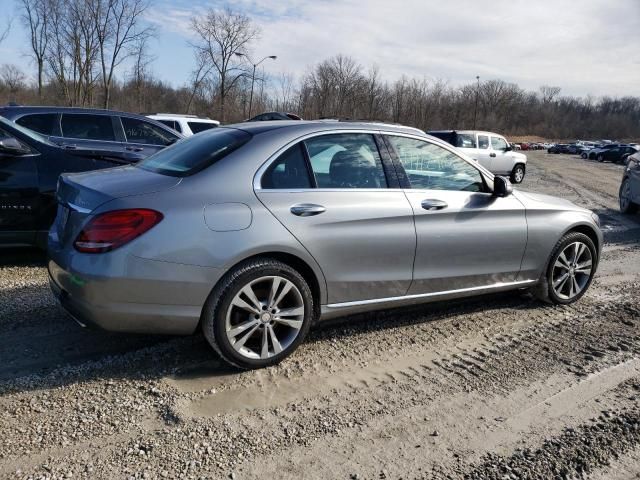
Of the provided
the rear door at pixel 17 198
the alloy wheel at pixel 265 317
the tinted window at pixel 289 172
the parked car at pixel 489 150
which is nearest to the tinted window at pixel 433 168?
the tinted window at pixel 289 172

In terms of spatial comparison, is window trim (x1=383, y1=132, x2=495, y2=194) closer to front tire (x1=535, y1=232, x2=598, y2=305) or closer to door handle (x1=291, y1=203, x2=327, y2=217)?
door handle (x1=291, y1=203, x2=327, y2=217)

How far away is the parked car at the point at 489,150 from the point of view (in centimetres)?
1817

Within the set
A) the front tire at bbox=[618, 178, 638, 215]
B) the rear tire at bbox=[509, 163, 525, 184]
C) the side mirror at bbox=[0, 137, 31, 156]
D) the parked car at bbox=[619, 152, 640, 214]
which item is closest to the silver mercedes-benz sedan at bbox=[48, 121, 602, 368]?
the side mirror at bbox=[0, 137, 31, 156]

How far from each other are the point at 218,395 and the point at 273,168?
1460mm

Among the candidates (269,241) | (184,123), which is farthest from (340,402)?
(184,123)

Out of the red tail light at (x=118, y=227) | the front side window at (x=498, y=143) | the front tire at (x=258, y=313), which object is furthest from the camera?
the front side window at (x=498, y=143)

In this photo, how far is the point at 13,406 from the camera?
291cm

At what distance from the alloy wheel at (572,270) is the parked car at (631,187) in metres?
6.36

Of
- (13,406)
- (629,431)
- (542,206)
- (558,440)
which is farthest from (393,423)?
(542,206)

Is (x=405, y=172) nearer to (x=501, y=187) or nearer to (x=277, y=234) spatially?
(x=501, y=187)

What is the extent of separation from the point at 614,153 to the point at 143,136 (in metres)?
50.5

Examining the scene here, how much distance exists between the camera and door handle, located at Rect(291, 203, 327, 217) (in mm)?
3459

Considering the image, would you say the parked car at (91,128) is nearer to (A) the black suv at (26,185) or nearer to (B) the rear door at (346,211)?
(A) the black suv at (26,185)

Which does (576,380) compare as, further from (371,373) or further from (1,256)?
(1,256)
